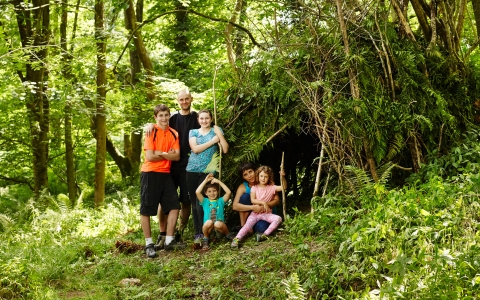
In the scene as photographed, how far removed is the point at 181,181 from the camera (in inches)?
281

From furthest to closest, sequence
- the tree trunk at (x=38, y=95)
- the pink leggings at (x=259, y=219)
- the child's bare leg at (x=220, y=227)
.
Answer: the tree trunk at (x=38, y=95) < the child's bare leg at (x=220, y=227) < the pink leggings at (x=259, y=219)

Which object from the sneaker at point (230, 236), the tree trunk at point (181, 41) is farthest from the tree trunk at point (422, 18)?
the tree trunk at point (181, 41)

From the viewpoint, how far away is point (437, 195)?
474cm

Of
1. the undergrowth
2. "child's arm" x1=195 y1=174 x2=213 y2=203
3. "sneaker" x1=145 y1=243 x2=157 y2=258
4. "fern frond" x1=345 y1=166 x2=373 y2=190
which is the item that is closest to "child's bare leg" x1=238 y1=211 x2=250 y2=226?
the undergrowth

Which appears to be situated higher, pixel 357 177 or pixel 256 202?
pixel 357 177

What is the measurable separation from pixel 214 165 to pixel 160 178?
27.5 inches

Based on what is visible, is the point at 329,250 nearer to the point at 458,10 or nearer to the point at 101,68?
A: the point at 458,10

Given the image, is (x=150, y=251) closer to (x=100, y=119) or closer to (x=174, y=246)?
(x=174, y=246)

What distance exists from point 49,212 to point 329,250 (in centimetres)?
621

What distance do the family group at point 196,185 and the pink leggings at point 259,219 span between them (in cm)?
1

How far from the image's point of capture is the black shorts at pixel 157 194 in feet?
22.3

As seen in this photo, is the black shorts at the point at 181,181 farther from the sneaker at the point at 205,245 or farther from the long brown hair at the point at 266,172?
the long brown hair at the point at 266,172

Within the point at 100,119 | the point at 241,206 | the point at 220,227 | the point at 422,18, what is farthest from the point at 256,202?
the point at 100,119

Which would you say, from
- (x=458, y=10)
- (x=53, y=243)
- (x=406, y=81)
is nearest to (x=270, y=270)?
(x=406, y=81)
